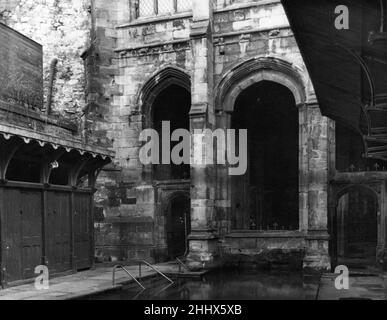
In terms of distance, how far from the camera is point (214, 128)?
18203 millimetres

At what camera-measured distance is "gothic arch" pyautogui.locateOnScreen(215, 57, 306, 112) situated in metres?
17.5

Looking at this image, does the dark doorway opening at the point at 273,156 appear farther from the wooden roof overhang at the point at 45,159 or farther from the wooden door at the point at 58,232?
the wooden door at the point at 58,232

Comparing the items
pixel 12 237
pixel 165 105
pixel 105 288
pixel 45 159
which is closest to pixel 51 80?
pixel 165 105

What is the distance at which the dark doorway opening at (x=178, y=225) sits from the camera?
20.1 metres

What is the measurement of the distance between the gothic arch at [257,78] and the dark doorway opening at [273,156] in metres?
4.25

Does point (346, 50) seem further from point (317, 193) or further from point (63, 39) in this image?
point (63, 39)

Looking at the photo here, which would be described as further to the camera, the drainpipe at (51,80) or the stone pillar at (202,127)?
the drainpipe at (51,80)

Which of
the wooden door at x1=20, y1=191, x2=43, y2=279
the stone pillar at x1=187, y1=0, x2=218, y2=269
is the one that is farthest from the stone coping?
the wooden door at x1=20, y1=191, x2=43, y2=279

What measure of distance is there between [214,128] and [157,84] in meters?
2.88

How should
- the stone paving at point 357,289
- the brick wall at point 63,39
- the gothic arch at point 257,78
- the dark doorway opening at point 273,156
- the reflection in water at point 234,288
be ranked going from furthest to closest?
the dark doorway opening at point 273,156, the brick wall at point 63,39, the gothic arch at point 257,78, the reflection in water at point 234,288, the stone paving at point 357,289

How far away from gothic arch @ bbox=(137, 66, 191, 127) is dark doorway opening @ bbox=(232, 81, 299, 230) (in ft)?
13.2

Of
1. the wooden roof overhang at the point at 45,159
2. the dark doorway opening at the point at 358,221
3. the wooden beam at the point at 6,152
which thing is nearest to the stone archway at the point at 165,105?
the wooden roof overhang at the point at 45,159

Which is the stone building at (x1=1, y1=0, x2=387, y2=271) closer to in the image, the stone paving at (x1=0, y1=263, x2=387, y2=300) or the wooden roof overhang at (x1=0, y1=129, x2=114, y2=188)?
the stone paving at (x1=0, y1=263, x2=387, y2=300)

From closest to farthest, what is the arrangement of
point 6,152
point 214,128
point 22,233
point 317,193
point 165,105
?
point 6,152 → point 22,233 → point 317,193 → point 214,128 → point 165,105
